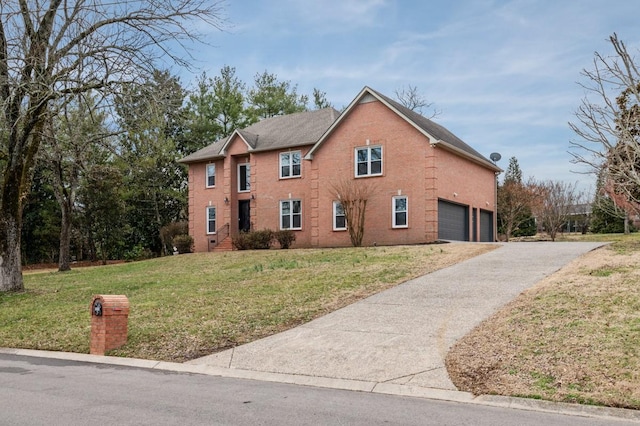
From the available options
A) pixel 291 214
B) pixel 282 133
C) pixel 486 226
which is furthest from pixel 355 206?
pixel 486 226

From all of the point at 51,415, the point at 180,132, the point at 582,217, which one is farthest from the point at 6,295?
the point at 582,217

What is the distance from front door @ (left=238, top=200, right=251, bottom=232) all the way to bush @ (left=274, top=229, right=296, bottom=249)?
14.7 ft

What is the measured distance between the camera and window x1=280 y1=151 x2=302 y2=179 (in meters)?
31.4

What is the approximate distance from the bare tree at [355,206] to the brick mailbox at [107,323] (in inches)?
689

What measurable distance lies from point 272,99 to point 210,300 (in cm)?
4023

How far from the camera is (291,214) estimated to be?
31234mm

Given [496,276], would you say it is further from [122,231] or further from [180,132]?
[180,132]

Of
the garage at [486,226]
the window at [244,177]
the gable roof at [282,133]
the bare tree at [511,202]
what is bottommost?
the garage at [486,226]

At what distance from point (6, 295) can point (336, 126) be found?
16.7 metres

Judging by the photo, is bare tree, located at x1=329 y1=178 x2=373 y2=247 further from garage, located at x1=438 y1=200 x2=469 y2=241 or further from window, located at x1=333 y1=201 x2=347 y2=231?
garage, located at x1=438 y1=200 x2=469 y2=241

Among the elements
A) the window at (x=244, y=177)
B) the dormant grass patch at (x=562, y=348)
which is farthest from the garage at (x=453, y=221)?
the dormant grass patch at (x=562, y=348)

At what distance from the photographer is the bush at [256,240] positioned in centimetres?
2994

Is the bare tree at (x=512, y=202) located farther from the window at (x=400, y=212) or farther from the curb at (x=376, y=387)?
the curb at (x=376, y=387)

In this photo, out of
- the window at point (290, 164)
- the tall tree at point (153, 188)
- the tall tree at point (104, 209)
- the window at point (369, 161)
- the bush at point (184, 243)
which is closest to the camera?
the window at point (369, 161)
